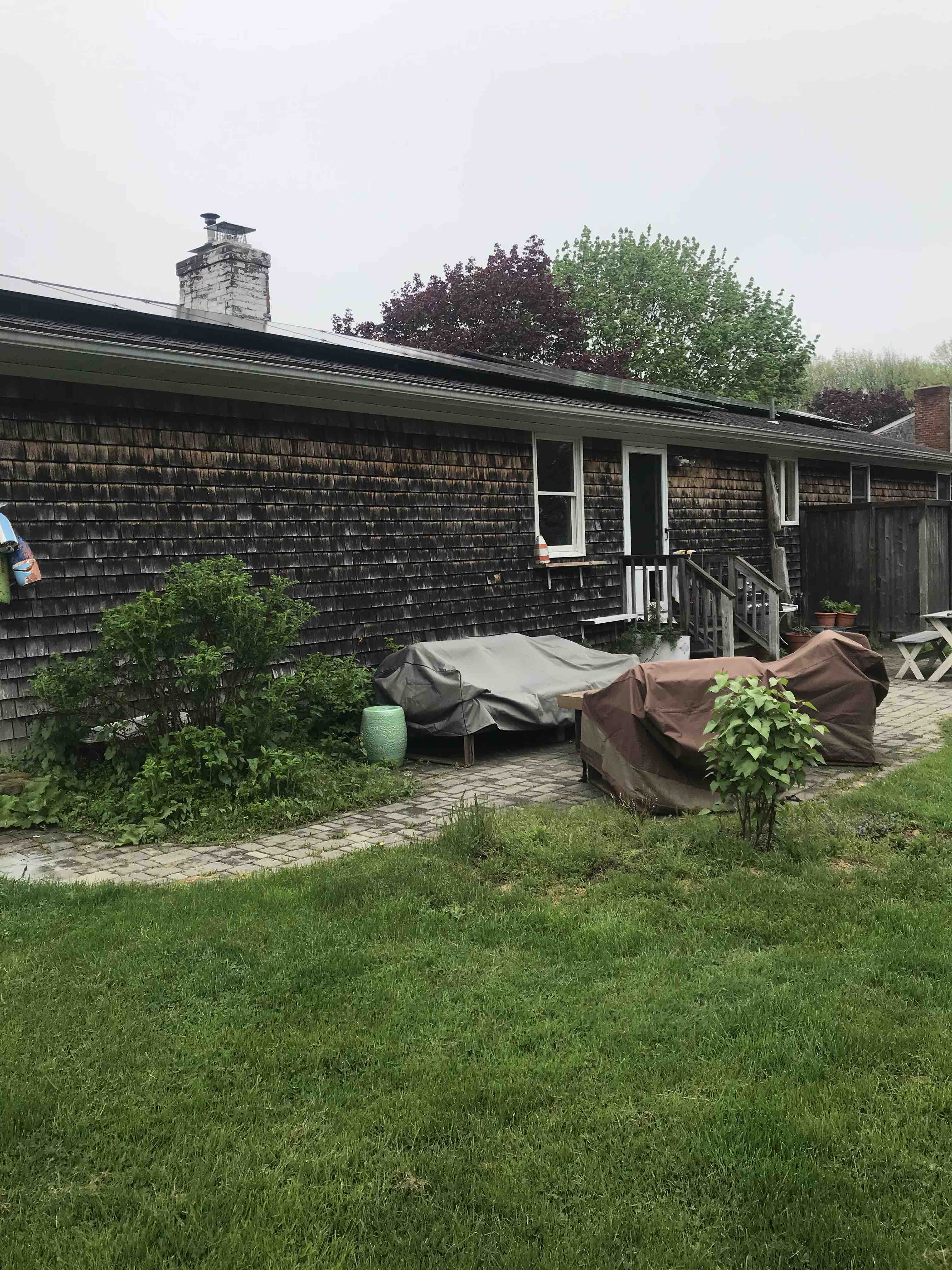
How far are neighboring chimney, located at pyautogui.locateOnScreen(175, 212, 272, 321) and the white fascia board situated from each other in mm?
3170

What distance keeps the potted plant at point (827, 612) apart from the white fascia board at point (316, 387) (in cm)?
309

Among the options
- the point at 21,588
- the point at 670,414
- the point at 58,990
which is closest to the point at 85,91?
the point at 670,414

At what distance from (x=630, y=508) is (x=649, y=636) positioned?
7.11 ft

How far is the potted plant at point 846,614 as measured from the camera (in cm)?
1462

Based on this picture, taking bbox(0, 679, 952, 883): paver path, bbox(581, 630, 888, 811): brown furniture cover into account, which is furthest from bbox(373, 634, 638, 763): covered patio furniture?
bbox(581, 630, 888, 811): brown furniture cover

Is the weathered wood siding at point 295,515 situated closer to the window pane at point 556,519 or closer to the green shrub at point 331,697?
the window pane at point 556,519

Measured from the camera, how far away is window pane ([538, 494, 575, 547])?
36.6 feet

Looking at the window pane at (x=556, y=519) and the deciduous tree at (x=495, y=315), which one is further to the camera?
the deciduous tree at (x=495, y=315)

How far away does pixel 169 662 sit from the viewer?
6.47 m

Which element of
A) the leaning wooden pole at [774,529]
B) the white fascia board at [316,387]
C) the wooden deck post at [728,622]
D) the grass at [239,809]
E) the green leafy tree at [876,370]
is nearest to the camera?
the grass at [239,809]

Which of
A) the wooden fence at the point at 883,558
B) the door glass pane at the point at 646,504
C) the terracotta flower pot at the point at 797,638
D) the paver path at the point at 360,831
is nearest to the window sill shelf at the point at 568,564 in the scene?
the door glass pane at the point at 646,504

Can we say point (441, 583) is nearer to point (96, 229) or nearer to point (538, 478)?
point (538, 478)

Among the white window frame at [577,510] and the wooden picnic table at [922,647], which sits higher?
the white window frame at [577,510]

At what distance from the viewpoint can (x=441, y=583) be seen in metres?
9.73
